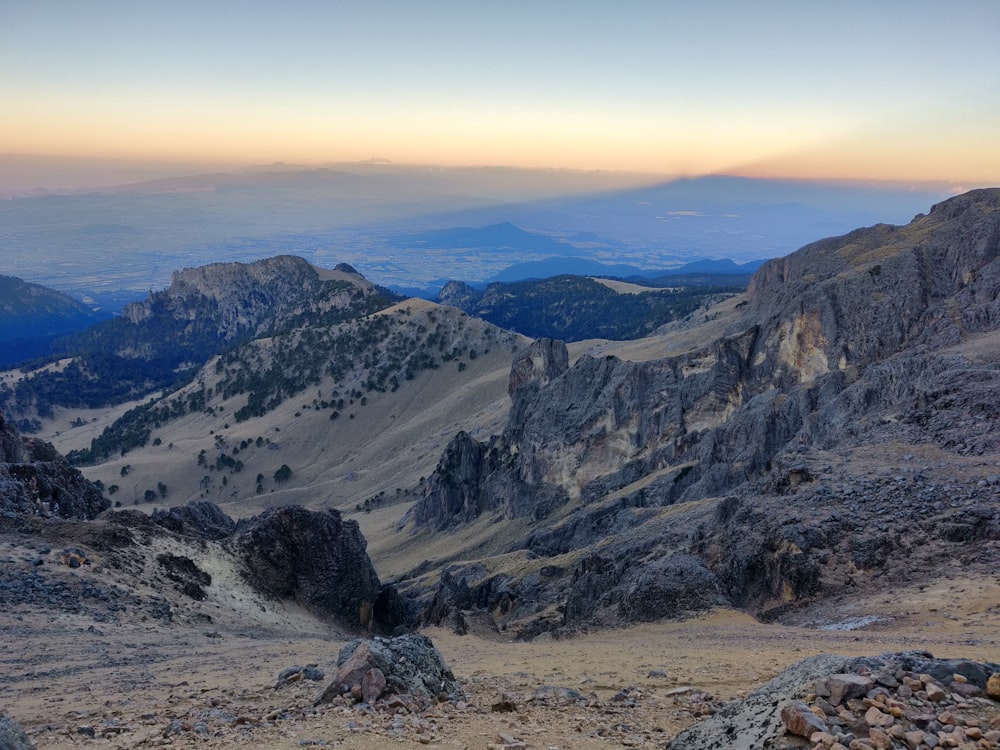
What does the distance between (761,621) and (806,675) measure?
39.8 ft

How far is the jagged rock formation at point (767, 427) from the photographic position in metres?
20.0

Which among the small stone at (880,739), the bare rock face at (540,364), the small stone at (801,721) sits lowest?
the bare rock face at (540,364)

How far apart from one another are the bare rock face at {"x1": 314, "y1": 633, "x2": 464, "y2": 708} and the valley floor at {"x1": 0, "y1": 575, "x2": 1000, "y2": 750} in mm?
321

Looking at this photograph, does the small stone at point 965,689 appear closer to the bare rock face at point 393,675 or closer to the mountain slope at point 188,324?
the bare rock face at point 393,675

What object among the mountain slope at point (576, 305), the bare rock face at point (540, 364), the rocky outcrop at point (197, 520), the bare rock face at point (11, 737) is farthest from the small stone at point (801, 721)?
the mountain slope at point (576, 305)

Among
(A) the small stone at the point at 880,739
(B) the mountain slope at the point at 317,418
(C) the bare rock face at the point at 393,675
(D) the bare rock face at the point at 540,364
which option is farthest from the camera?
(B) the mountain slope at the point at 317,418

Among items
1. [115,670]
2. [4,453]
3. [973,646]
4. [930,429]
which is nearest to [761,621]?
[973,646]

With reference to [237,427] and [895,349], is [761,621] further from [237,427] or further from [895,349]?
[237,427]

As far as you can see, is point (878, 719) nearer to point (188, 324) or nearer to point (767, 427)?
point (767, 427)

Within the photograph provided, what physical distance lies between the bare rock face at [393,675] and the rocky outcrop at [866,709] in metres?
3.78

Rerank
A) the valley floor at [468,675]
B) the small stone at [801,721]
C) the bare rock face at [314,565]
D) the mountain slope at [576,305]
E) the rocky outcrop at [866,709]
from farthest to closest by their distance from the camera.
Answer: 1. the mountain slope at [576,305]
2. the bare rock face at [314,565]
3. the valley floor at [468,675]
4. the small stone at [801,721]
5. the rocky outcrop at [866,709]

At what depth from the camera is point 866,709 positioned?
6273 mm

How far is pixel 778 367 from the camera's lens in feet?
140

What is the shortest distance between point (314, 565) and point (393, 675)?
1729 centimetres
